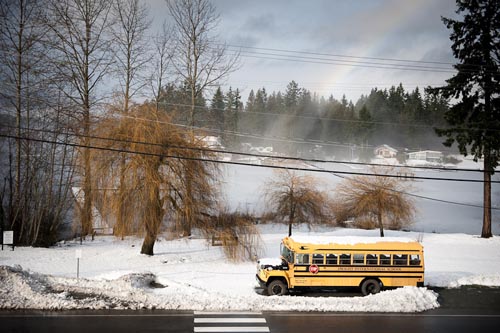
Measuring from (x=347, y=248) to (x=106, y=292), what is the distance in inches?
405

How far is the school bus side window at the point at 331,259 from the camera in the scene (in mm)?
18047

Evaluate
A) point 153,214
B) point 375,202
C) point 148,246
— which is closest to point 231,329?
point 153,214

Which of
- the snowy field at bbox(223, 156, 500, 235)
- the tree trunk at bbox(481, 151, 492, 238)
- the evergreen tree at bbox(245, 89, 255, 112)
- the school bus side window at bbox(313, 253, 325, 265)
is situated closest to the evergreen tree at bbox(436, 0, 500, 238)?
the tree trunk at bbox(481, 151, 492, 238)

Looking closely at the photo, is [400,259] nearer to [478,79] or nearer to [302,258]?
[302,258]

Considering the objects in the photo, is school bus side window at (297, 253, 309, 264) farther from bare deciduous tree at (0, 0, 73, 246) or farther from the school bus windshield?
bare deciduous tree at (0, 0, 73, 246)

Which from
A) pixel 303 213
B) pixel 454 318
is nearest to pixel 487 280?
pixel 454 318

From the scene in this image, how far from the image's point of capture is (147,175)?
74.0 feet

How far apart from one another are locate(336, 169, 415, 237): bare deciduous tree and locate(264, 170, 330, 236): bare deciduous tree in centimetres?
231

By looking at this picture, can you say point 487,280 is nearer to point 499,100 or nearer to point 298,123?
point 499,100

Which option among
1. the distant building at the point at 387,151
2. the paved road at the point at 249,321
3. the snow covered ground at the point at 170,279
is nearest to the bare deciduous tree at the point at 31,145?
the snow covered ground at the point at 170,279

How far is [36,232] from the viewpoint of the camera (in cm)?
2802

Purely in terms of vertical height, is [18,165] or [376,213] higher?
[18,165]

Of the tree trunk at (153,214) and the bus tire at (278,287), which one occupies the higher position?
the tree trunk at (153,214)

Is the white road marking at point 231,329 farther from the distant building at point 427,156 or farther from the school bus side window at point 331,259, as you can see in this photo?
the distant building at point 427,156
